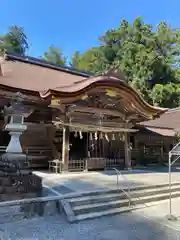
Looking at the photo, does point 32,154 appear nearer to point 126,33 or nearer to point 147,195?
point 147,195

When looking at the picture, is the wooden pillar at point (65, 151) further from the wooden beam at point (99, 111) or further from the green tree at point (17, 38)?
the green tree at point (17, 38)

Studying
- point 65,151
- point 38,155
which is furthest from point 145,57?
point 65,151

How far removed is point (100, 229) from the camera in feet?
13.8

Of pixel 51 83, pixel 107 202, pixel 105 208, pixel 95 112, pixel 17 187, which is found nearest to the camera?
pixel 17 187

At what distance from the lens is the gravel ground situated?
387 centimetres

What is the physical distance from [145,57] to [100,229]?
69.9 ft

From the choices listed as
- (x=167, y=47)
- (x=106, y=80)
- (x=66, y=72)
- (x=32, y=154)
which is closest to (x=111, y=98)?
(x=106, y=80)

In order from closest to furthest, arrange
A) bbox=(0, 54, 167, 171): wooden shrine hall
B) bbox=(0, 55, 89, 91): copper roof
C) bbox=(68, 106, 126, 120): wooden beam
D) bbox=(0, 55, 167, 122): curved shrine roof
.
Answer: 1. bbox=(0, 55, 167, 122): curved shrine roof
2. bbox=(0, 54, 167, 171): wooden shrine hall
3. bbox=(68, 106, 126, 120): wooden beam
4. bbox=(0, 55, 89, 91): copper roof

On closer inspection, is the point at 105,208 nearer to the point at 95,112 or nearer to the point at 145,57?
the point at 95,112

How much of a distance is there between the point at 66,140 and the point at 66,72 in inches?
271

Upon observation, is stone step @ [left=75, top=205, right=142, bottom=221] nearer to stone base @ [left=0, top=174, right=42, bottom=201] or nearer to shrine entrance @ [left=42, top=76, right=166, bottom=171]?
stone base @ [left=0, top=174, right=42, bottom=201]

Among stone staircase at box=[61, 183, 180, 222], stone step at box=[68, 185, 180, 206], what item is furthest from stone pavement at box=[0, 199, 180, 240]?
stone step at box=[68, 185, 180, 206]

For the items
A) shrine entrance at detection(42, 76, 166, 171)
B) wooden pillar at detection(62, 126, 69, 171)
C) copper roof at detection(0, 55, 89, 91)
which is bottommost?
wooden pillar at detection(62, 126, 69, 171)

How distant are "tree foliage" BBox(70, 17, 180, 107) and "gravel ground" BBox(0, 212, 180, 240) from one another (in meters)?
18.6
